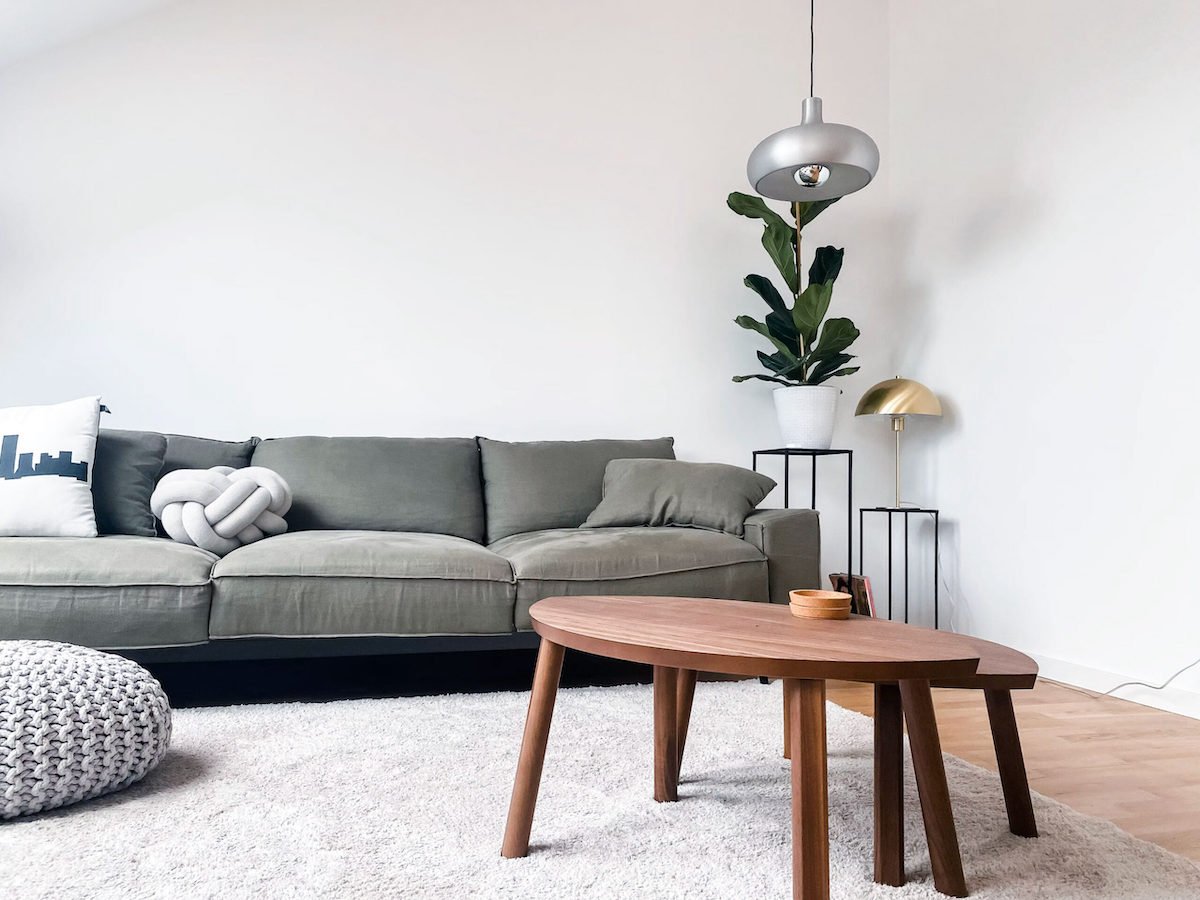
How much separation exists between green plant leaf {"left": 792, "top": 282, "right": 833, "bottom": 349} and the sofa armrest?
0.92 metres

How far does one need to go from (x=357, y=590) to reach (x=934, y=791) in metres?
1.56

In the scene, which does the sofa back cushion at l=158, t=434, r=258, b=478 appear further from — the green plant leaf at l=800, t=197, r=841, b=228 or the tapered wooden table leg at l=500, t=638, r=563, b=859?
the green plant leaf at l=800, t=197, r=841, b=228

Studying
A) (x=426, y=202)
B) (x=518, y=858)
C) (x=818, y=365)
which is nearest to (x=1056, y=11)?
(x=818, y=365)

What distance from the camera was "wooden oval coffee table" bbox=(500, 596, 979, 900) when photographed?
113 centimetres

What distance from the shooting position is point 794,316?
344 cm

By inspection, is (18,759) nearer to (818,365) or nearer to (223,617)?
(223,617)

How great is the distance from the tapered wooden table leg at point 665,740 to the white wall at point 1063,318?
175 cm

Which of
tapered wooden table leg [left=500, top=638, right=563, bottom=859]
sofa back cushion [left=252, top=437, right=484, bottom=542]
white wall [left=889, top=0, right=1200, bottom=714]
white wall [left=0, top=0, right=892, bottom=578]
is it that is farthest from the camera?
white wall [left=0, top=0, right=892, bottom=578]

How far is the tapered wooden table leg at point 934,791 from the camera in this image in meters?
1.29

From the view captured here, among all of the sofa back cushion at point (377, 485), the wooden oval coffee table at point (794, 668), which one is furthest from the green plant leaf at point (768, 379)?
the wooden oval coffee table at point (794, 668)

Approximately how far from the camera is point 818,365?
11.9ft

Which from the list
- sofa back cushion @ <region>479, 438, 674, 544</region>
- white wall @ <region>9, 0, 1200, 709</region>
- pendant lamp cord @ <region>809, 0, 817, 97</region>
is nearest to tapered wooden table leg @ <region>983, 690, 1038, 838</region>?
white wall @ <region>9, 0, 1200, 709</region>

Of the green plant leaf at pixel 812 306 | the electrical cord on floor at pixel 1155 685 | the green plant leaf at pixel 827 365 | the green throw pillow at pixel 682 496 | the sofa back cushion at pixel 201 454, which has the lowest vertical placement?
the electrical cord on floor at pixel 1155 685

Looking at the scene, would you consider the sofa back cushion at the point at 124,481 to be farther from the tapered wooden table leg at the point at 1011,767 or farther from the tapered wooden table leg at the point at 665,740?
the tapered wooden table leg at the point at 1011,767
